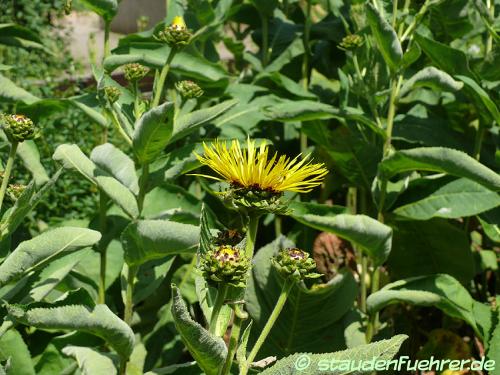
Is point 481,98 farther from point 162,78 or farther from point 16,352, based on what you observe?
point 16,352

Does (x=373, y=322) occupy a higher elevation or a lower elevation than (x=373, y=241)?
lower

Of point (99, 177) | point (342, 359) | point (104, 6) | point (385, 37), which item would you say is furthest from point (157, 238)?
point (385, 37)

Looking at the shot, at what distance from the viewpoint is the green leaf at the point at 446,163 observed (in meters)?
1.82

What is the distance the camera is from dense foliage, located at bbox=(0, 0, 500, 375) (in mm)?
1331

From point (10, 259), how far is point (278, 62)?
1.61 m

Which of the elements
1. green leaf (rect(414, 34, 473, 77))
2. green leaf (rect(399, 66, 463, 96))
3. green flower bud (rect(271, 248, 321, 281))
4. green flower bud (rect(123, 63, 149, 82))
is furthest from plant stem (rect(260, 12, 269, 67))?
green flower bud (rect(271, 248, 321, 281))

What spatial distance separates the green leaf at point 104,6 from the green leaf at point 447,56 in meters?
0.83

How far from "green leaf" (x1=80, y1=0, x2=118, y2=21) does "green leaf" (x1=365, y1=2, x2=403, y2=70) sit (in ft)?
2.15

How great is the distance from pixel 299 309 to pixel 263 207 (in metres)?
0.95

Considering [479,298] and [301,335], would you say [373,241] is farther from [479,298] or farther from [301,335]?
[479,298]

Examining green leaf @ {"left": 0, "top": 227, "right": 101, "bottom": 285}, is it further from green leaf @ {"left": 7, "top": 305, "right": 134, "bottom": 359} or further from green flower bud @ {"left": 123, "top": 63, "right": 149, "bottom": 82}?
green flower bud @ {"left": 123, "top": 63, "right": 149, "bottom": 82}

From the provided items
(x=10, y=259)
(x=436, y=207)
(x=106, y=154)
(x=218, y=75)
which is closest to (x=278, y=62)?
(x=218, y=75)

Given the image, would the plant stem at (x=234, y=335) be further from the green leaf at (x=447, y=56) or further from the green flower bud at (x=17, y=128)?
the green leaf at (x=447, y=56)

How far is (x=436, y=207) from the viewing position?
2.09 m
